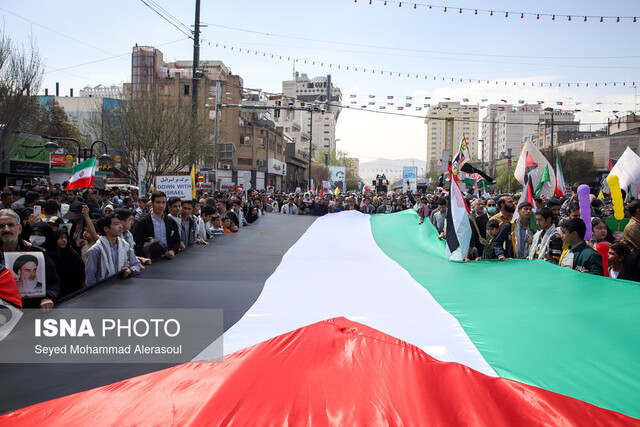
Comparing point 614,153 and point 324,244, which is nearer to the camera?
point 324,244

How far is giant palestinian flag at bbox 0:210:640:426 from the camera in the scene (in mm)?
2471

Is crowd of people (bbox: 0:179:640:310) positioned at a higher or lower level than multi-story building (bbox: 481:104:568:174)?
lower

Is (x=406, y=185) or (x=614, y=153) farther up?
(x=614, y=153)

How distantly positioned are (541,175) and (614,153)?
166 ft

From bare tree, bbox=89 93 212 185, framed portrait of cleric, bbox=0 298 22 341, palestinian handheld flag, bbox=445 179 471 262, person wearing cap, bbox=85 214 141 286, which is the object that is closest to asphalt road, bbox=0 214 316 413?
person wearing cap, bbox=85 214 141 286

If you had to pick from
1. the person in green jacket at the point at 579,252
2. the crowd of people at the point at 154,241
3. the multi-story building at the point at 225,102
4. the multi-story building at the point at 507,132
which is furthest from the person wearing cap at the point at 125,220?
the multi-story building at the point at 507,132

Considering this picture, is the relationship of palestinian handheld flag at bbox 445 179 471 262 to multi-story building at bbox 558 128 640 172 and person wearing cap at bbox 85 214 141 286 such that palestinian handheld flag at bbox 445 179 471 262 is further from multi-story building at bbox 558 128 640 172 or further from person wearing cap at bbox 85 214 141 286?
multi-story building at bbox 558 128 640 172

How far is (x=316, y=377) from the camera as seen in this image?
2.72 meters

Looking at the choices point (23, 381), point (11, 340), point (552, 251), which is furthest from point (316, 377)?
point (552, 251)

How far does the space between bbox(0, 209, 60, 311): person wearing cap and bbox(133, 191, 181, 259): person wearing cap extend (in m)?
2.00

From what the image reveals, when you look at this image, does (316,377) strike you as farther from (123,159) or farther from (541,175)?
(123,159)

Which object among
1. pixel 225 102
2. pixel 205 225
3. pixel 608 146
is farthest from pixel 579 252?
pixel 608 146

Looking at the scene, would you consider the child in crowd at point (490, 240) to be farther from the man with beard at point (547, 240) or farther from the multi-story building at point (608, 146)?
the multi-story building at point (608, 146)

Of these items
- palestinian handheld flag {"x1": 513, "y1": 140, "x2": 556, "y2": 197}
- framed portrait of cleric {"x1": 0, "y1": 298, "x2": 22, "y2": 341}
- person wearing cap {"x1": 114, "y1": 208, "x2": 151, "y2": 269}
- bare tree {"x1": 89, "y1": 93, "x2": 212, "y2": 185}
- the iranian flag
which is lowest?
framed portrait of cleric {"x1": 0, "y1": 298, "x2": 22, "y2": 341}
